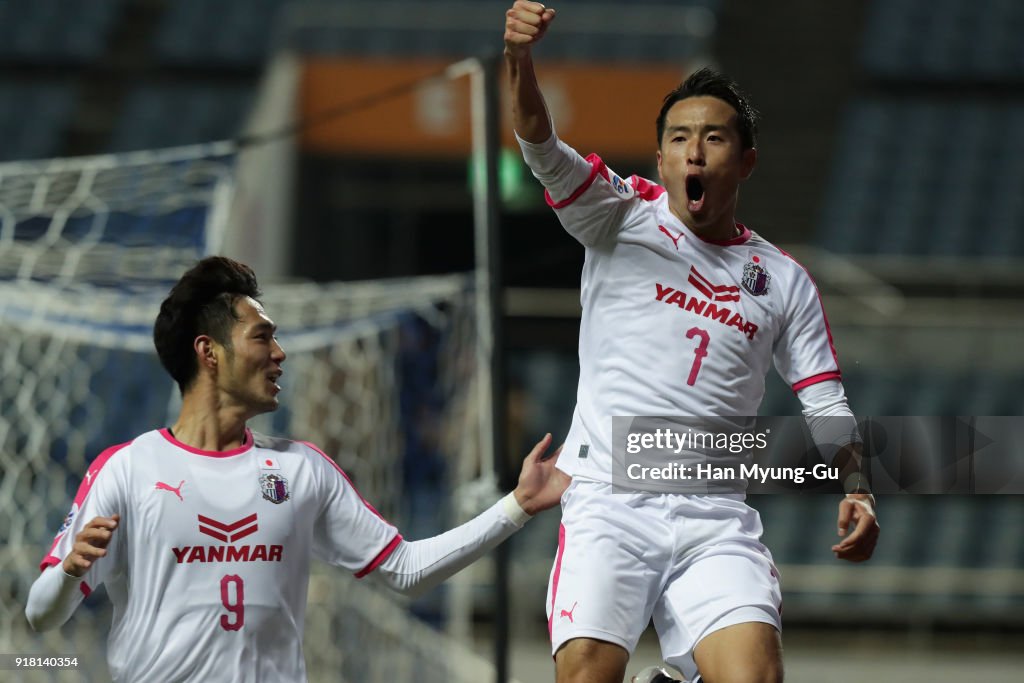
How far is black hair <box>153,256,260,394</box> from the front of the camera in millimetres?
3418

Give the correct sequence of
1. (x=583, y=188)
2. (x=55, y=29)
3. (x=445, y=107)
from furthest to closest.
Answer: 1. (x=55, y=29)
2. (x=445, y=107)
3. (x=583, y=188)

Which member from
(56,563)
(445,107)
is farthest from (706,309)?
(445,107)

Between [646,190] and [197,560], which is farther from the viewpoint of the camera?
[646,190]

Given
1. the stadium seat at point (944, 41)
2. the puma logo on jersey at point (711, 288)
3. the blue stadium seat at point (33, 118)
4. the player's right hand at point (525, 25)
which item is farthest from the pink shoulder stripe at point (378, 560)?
the stadium seat at point (944, 41)

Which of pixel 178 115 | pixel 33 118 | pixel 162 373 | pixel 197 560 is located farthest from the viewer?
pixel 33 118

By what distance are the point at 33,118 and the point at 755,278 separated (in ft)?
42.0

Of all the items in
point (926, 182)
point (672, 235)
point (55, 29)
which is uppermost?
point (55, 29)

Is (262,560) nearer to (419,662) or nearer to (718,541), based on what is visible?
(718,541)

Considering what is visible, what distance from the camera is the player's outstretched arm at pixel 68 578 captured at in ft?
9.64

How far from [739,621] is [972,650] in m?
7.57

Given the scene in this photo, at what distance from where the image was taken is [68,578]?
3039mm

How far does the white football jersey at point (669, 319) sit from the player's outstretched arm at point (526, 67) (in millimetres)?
210

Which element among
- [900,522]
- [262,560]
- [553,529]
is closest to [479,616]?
[553,529]

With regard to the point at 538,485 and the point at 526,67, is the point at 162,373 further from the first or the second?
the point at 526,67
